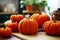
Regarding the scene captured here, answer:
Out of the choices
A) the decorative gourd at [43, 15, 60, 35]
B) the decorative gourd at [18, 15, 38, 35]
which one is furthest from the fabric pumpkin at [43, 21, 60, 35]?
the decorative gourd at [18, 15, 38, 35]

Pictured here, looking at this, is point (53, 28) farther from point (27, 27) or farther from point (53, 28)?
point (27, 27)

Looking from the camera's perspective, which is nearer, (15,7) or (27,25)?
(27,25)

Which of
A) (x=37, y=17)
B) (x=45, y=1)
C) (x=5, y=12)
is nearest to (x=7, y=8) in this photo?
(x=5, y=12)

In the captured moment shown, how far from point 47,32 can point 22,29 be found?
8.6 inches

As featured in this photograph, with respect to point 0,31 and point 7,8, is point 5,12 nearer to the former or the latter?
point 7,8

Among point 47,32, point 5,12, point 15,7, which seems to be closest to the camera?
point 47,32

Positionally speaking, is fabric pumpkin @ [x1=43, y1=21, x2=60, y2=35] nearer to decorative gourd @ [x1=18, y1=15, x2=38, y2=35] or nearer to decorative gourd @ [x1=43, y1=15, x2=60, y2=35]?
decorative gourd @ [x1=43, y1=15, x2=60, y2=35]

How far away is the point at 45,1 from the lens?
3.70m

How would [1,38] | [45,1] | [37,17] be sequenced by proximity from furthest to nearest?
[45,1] → [37,17] → [1,38]

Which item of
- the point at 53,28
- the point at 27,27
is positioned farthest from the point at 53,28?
the point at 27,27

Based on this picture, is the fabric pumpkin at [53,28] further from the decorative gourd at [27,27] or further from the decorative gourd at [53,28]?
the decorative gourd at [27,27]

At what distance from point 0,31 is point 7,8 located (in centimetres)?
311

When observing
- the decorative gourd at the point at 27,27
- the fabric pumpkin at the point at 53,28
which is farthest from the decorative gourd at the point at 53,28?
the decorative gourd at the point at 27,27

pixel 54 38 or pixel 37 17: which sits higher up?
pixel 37 17
